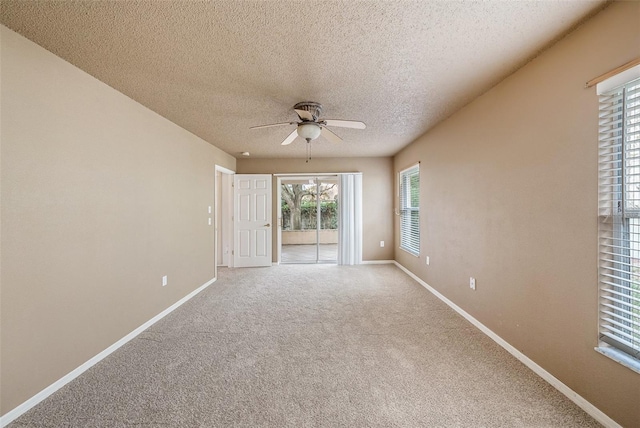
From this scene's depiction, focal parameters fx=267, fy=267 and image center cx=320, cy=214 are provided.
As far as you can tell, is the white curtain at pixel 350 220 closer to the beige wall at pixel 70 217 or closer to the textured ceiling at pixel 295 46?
the textured ceiling at pixel 295 46

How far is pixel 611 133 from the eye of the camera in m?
1.49

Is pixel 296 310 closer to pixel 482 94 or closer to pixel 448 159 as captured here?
pixel 448 159

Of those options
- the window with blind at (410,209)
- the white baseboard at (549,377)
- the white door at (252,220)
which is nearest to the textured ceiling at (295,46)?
the window with blind at (410,209)

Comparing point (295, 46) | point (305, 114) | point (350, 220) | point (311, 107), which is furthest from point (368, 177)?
point (295, 46)

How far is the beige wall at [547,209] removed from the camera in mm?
1509

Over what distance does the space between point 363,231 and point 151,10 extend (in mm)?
4949

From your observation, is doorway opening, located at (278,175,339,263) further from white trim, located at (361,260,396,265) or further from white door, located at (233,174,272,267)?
white trim, located at (361,260,396,265)

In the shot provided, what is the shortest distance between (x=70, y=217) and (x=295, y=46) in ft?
6.73

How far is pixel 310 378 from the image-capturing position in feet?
6.35

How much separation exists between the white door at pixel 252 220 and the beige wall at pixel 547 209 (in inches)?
149

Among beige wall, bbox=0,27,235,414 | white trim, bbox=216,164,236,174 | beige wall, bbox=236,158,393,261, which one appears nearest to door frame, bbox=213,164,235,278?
white trim, bbox=216,164,236,174

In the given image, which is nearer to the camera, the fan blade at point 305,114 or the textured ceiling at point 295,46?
the textured ceiling at point 295,46

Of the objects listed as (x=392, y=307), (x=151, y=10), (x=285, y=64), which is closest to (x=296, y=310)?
(x=392, y=307)

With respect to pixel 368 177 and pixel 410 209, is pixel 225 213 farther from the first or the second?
pixel 410 209
